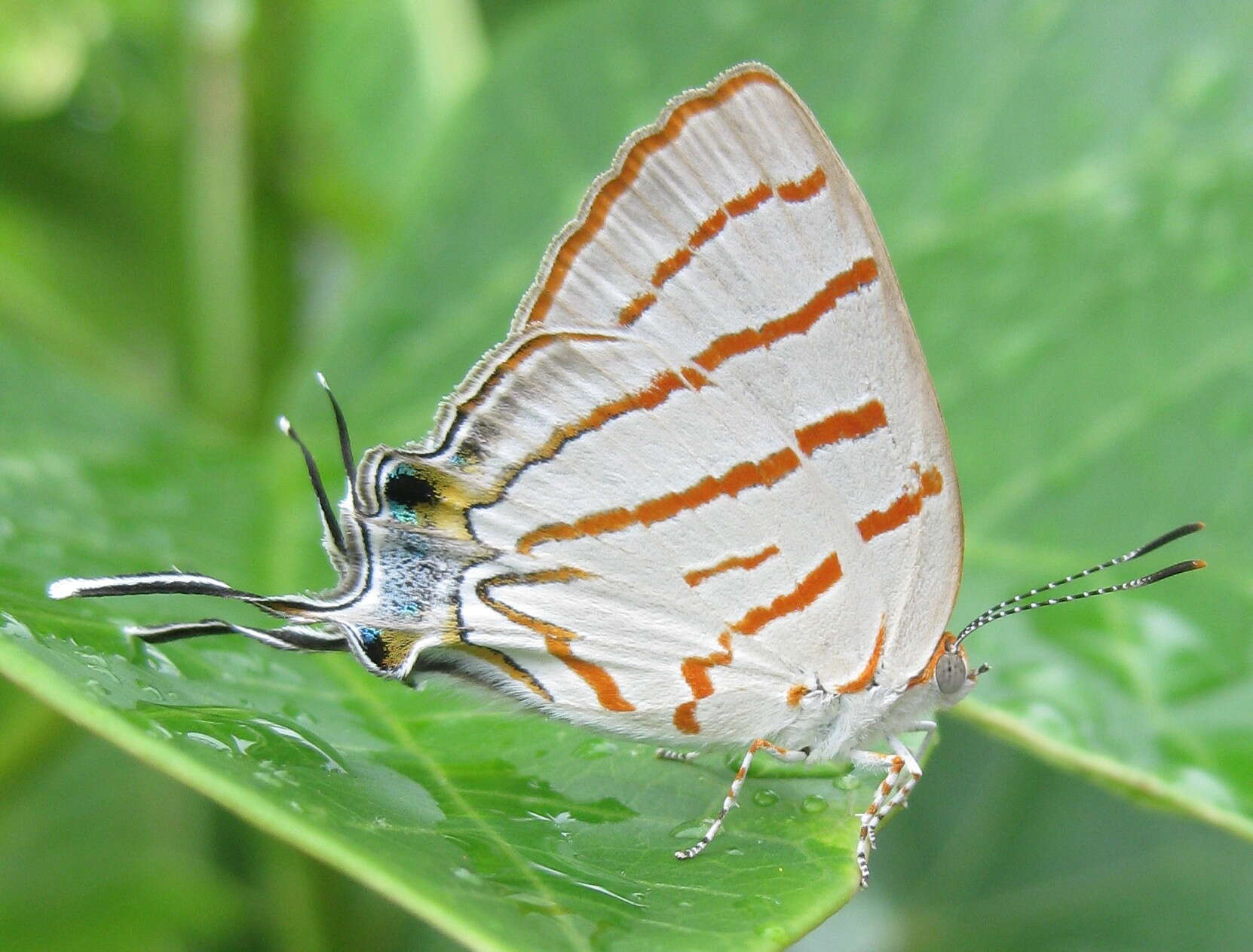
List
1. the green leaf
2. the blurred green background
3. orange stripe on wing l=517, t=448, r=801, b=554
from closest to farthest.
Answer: the green leaf < orange stripe on wing l=517, t=448, r=801, b=554 < the blurred green background

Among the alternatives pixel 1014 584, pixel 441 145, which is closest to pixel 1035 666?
pixel 1014 584

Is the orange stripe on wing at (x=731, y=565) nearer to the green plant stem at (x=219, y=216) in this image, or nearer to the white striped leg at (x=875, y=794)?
the white striped leg at (x=875, y=794)

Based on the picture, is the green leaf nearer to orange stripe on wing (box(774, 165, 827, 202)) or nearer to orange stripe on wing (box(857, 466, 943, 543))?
orange stripe on wing (box(857, 466, 943, 543))

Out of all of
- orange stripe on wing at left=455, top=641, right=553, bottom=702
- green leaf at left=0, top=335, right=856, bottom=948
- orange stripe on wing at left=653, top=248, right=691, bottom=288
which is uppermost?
orange stripe on wing at left=653, top=248, right=691, bottom=288

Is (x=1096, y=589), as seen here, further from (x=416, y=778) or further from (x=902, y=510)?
(x=416, y=778)

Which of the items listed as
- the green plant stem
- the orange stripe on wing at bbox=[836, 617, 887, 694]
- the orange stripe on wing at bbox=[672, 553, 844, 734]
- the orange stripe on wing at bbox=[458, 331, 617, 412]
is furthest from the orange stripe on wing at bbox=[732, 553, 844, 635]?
the green plant stem

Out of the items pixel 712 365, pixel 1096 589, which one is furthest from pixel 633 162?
pixel 1096 589

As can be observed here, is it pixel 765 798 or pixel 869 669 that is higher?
pixel 869 669
